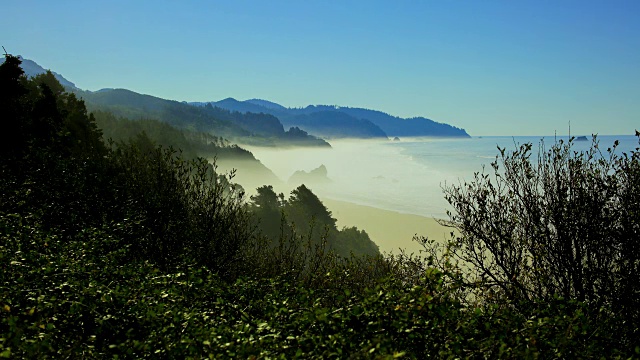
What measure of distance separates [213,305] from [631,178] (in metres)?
15.3

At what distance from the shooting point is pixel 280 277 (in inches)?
789

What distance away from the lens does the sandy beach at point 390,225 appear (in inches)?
4126

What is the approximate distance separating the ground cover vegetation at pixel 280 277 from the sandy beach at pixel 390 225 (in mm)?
77097

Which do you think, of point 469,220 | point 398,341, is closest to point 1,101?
point 469,220

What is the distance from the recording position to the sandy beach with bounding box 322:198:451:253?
344 ft

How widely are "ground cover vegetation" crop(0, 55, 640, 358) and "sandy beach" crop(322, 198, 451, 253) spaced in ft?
253

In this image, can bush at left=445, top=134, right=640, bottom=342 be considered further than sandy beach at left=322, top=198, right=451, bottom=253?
No

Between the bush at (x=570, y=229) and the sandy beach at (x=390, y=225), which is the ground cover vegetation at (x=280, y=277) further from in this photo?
the sandy beach at (x=390, y=225)

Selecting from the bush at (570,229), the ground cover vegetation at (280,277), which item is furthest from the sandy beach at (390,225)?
the bush at (570,229)

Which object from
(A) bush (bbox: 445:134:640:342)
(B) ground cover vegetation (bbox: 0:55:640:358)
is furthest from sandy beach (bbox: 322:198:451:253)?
(A) bush (bbox: 445:134:640:342)

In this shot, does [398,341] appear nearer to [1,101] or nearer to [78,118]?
[1,101]

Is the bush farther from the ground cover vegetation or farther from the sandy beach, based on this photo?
the sandy beach

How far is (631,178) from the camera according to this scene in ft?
54.0

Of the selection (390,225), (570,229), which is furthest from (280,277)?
(390,225)
